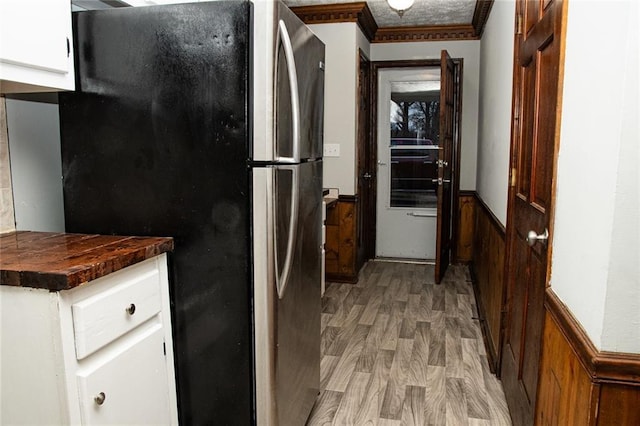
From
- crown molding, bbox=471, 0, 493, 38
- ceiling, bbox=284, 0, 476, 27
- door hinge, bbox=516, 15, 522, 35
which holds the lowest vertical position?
door hinge, bbox=516, 15, 522, 35

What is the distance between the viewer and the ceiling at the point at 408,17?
4.19 m

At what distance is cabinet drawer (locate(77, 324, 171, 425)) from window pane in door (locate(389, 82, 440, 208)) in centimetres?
411

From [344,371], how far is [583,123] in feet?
6.45

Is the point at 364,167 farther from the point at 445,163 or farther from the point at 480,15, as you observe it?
the point at 480,15

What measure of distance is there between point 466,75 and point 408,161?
3.42 ft

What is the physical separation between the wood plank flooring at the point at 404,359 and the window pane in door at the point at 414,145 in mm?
1175

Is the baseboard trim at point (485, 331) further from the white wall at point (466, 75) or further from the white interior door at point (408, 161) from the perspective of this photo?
the white wall at point (466, 75)

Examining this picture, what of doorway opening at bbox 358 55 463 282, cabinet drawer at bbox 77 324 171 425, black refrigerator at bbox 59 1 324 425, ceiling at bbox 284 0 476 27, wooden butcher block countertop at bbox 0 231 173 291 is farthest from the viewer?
doorway opening at bbox 358 55 463 282

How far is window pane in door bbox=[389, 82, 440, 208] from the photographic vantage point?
208 inches

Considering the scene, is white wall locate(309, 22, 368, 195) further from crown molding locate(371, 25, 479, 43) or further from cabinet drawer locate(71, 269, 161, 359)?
cabinet drawer locate(71, 269, 161, 359)

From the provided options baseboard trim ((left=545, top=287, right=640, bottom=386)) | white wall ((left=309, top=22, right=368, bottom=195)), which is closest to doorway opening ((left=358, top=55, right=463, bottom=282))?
white wall ((left=309, top=22, right=368, bottom=195))

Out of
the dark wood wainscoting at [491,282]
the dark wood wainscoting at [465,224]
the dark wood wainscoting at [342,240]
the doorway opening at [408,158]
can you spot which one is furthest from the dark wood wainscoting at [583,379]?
the dark wood wainscoting at [465,224]

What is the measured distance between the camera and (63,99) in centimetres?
172

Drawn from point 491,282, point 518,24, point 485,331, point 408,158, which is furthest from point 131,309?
point 408,158
